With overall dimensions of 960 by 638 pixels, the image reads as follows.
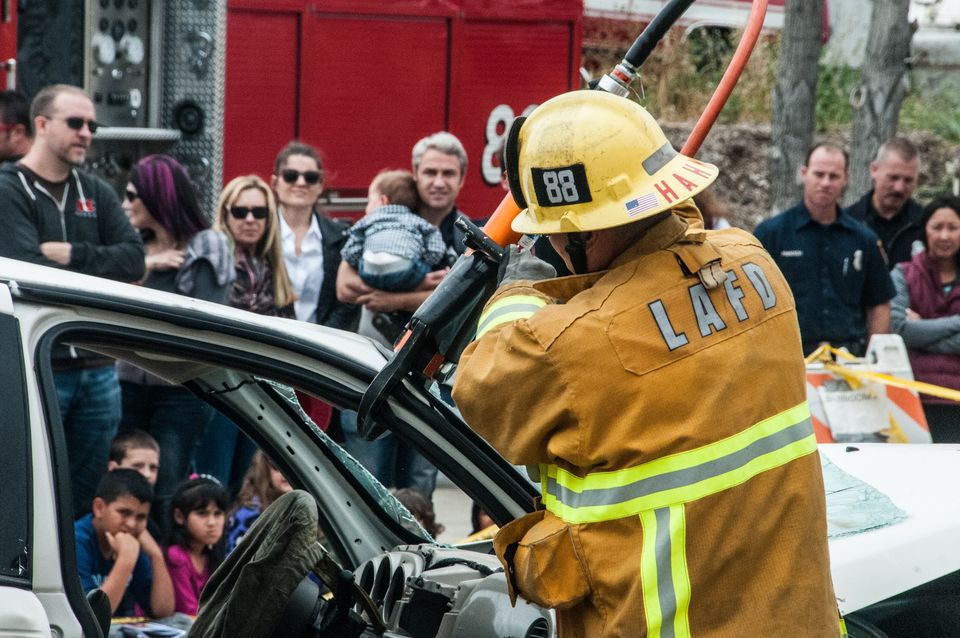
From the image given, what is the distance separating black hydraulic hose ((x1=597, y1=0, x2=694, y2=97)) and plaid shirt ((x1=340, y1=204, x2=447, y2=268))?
289cm

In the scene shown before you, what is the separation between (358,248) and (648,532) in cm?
372

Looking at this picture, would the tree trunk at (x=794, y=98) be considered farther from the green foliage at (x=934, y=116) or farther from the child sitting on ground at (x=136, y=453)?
the green foliage at (x=934, y=116)

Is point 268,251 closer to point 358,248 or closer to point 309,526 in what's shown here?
point 358,248

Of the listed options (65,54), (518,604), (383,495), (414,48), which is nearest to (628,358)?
(518,604)

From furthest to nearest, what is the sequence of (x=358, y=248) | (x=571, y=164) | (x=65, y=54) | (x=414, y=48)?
(x=414, y=48), (x=65, y=54), (x=358, y=248), (x=571, y=164)

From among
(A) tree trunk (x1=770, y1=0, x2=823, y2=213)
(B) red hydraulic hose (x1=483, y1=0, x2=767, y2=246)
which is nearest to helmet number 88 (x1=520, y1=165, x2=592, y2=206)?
(B) red hydraulic hose (x1=483, y1=0, x2=767, y2=246)

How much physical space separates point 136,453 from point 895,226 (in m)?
4.50

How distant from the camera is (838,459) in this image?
12.3 feet

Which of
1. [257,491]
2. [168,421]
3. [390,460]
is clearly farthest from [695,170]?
[168,421]

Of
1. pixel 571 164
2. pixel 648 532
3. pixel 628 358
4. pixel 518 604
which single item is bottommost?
pixel 518 604

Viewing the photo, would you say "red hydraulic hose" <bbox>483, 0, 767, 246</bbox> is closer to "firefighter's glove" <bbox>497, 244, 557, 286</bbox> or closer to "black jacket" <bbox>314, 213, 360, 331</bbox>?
"firefighter's glove" <bbox>497, 244, 557, 286</bbox>

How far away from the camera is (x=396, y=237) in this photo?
19.5ft

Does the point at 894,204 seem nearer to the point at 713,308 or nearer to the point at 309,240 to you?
the point at 309,240

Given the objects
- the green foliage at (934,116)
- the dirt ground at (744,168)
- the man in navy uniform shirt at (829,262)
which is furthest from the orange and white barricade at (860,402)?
the green foliage at (934,116)
